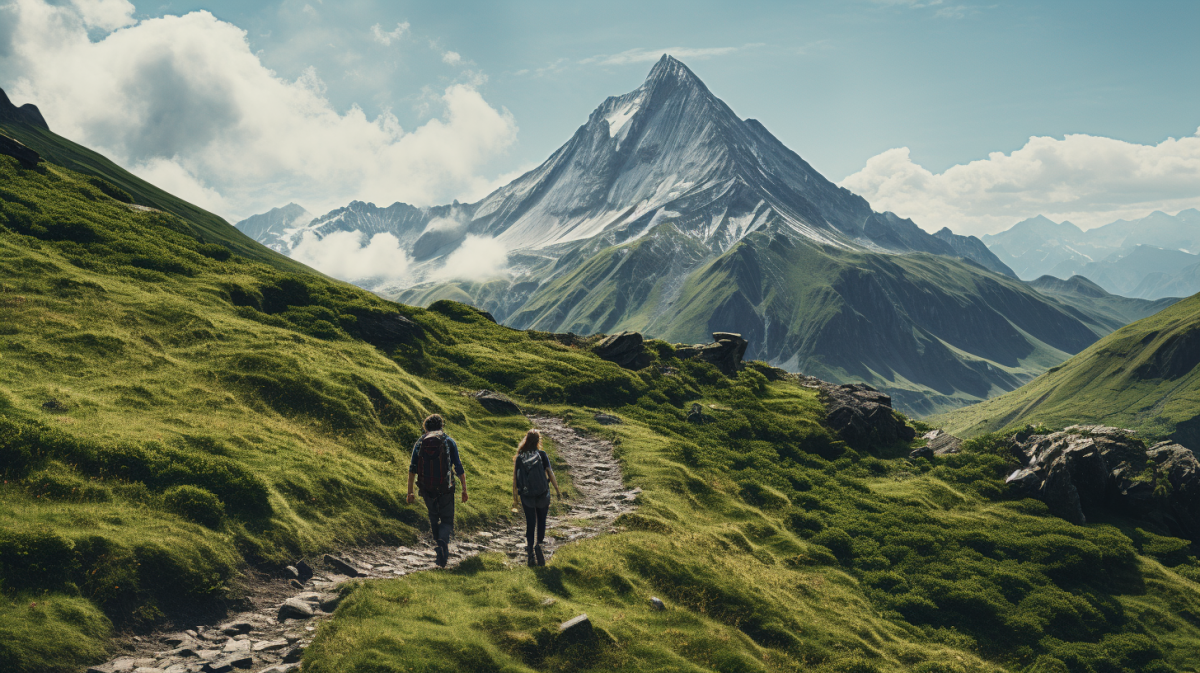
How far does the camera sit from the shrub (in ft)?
57.7

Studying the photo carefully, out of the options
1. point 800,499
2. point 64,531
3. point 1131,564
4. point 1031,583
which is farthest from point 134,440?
point 1131,564

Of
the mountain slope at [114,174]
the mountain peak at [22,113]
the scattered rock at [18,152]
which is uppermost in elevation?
the mountain peak at [22,113]

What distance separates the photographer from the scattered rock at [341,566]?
60.4ft

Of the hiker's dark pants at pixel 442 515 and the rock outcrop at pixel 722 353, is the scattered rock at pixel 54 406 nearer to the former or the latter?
the hiker's dark pants at pixel 442 515

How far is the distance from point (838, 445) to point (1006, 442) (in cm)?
1187

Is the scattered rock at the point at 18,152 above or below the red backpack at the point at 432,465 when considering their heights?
above

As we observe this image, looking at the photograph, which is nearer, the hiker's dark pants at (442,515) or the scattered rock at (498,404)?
the hiker's dark pants at (442,515)

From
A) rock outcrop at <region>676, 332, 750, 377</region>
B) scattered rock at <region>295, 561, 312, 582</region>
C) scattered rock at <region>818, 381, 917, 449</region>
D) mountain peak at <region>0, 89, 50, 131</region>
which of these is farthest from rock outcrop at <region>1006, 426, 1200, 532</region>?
mountain peak at <region>0, 89, 50, 131</region>

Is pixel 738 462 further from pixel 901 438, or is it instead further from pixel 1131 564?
pixel 1131 564

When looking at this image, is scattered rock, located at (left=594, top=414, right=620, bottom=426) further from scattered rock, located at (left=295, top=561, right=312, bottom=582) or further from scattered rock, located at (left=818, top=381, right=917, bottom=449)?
scattered rock, located at (left=295, top=561, right=312, bottom=582)

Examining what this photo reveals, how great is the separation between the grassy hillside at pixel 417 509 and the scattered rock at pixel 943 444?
155 centimetres

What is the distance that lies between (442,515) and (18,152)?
55.9 meters

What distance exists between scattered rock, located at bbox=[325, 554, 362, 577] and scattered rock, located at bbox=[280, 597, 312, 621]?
2647 millimetres

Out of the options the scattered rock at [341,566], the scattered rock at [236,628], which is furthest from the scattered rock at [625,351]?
the scattered rock at [236,628]
